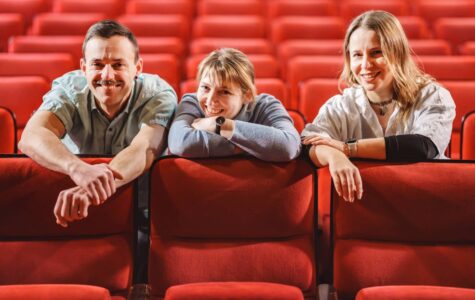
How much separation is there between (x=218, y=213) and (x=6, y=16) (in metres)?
0.89

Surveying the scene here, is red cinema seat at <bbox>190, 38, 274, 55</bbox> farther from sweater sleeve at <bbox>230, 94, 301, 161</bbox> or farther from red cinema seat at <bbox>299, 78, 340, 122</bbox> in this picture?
sweater sleeve at <bbox>230, 94, 301, 161</bbox>

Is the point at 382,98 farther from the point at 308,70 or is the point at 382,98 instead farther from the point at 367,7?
the point at 367,7

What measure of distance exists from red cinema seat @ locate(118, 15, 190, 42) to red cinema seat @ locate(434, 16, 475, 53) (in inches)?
20.1

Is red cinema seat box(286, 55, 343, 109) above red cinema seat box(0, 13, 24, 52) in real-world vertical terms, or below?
below

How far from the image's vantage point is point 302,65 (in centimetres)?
86

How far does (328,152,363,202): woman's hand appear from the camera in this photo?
418 millimetres

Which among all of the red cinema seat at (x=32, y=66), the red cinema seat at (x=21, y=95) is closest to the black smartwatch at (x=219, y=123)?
the red cinema seat at (x=21, y=95)

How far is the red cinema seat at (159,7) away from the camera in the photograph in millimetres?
1251

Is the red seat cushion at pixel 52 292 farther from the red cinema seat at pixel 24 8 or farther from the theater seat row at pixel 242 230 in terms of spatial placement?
the red cinema seat at pixel 24 8

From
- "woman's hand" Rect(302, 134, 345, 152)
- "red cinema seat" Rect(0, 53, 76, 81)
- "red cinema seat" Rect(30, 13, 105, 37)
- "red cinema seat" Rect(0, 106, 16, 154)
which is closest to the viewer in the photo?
"woman's hand" Rect(302, 134, 345, 152)

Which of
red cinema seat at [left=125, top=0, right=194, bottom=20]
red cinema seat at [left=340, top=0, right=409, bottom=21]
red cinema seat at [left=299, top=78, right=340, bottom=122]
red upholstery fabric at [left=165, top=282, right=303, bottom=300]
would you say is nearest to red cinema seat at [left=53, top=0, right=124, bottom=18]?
red cinema seat at [left=125, top=0, right=194, bottom=20]

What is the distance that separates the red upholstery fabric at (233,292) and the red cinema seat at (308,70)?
1.61 feet

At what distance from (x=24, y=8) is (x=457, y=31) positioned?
91cm

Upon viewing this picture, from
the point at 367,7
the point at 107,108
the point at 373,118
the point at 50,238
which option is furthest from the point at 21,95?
the point at 367,7
